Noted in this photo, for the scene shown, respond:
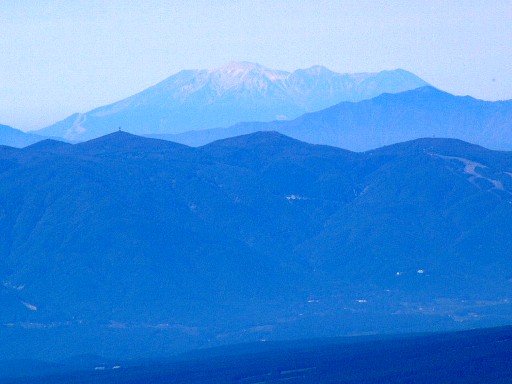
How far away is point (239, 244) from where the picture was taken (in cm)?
12800

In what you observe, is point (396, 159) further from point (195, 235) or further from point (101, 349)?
point (101, 349)

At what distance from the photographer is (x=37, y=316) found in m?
110

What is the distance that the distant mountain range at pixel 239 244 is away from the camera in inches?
4306

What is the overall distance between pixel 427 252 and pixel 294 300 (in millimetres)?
18575

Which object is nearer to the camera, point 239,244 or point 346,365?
point 346,365

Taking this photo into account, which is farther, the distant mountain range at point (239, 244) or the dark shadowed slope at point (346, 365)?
the distant mountain range at point (239, 244)

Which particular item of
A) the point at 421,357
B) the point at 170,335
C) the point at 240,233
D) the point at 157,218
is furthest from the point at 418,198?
the point at 421,357

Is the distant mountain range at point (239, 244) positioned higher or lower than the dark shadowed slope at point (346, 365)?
higher

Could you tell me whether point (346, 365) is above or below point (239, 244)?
below

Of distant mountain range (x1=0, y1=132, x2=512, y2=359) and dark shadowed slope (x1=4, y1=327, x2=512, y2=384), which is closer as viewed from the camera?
dark shadowed slope (x1=4, y1=327, x2=512, y2=384)

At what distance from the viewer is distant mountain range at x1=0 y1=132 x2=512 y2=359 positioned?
109m

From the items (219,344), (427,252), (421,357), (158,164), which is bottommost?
(421,357)

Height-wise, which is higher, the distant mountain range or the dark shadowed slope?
the distant mountain range

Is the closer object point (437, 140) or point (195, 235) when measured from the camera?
point (195, 235)
